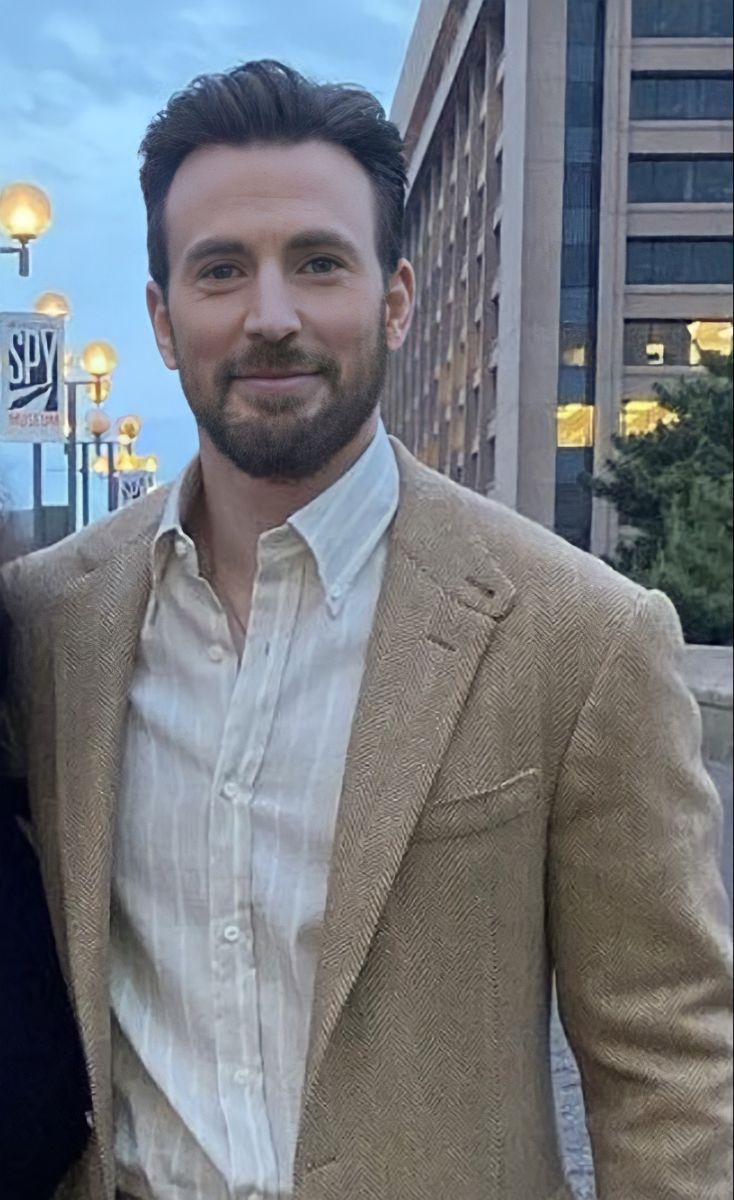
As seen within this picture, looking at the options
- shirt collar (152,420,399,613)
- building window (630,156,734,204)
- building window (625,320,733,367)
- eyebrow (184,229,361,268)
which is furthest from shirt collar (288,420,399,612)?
building window (630,156,734,204)

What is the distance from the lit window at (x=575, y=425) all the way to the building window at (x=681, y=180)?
272 mm

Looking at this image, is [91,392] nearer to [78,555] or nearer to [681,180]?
[78,555]

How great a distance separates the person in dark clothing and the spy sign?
1130 mm

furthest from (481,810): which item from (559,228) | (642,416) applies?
(559,228)

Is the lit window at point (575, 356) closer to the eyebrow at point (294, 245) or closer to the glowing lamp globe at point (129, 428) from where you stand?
the eyebrow at point (294, 245)

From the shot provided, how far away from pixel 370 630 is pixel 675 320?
55cm

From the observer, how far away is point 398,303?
163 cm

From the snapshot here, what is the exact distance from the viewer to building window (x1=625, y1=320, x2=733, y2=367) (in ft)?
5.28

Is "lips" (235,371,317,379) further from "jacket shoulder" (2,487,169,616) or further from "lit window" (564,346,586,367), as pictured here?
"lit window" (564,346,586,367)

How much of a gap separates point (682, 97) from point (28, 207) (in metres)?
1.09

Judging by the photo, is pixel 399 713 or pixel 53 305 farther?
pixel 53 305

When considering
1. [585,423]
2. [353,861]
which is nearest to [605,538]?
[585,423]

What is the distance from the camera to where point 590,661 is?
1449mm

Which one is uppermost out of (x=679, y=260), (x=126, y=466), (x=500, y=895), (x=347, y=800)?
(x=679, y=260)
